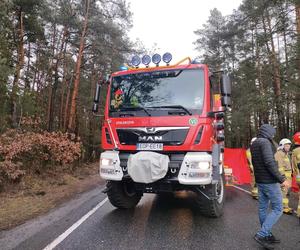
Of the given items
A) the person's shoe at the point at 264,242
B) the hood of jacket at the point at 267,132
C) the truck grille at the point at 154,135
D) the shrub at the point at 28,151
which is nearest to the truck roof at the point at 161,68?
the truck grille at the point at 154,135

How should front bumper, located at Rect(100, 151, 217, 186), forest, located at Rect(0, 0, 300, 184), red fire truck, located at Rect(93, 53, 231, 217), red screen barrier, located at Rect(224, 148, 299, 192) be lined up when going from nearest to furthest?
1. front bumper, located at Rect(100, 151, 217, 186)
2. red fire truck, located at Rect(93, 53, 231, 217)
3. forest, located at Rect(0, 0, 300, 184)
4. red screen barrier, located at Rect(224, 148, 299, 192)

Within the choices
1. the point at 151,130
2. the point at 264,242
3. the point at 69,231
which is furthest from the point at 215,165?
the point at 69,231

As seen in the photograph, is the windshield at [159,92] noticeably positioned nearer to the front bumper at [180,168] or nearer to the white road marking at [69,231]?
the front bumper at [180,168]

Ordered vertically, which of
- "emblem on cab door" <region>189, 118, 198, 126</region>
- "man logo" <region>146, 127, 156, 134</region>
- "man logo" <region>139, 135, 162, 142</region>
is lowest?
"man logo" <region>139, 135, 162, 142</region>

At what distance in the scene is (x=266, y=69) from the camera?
13742 mm

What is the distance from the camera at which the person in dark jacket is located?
3828mm

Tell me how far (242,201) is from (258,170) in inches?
123

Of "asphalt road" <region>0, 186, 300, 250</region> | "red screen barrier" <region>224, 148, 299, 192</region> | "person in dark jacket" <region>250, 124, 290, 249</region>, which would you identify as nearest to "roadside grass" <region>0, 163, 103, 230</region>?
"asphalt road" <region>0, 186, 300, 250</region>

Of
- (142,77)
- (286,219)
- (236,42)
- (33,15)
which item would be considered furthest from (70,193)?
(236,42)

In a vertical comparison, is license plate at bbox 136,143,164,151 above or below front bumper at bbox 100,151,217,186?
above

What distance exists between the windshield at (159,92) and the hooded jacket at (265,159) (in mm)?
1132

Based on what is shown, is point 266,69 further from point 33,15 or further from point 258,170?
point 33,15

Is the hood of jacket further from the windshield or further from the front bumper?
the windshield

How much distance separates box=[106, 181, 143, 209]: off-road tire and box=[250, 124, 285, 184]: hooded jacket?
2648mm
